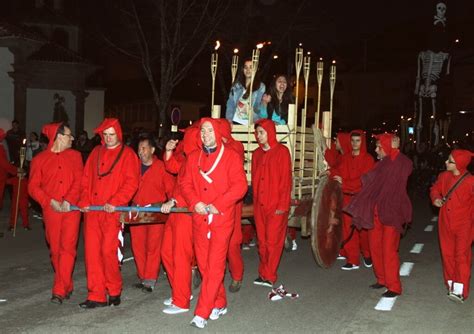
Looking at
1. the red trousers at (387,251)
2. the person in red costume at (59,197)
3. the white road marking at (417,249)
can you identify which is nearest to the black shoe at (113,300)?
the person in red costume at (59,197)

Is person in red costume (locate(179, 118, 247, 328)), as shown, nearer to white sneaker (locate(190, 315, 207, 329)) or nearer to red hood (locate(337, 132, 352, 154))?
white sneaker (locate(190, 315, 207, 329))

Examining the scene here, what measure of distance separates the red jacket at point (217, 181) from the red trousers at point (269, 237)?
1764mm

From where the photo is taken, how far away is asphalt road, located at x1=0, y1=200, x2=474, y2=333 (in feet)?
22.1

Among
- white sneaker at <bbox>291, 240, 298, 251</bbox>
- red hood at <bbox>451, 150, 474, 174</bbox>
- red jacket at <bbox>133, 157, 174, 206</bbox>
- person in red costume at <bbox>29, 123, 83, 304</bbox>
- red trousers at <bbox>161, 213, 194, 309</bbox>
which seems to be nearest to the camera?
red trousers at <bbox>161, 213, 194, 309</bbox>

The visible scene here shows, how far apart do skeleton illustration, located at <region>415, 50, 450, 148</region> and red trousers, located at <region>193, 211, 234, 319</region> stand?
2762 centimetres

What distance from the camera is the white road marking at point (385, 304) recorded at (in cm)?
773

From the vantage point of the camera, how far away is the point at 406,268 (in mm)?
10406

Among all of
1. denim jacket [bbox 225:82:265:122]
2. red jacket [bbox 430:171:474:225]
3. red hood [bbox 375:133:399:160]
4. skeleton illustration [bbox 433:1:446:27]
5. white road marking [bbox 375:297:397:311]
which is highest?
skeleton illustration [bbox 433:1:446:27]

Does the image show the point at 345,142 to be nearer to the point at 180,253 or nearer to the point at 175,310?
the point at 180,253

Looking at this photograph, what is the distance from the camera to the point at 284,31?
26.8 metres

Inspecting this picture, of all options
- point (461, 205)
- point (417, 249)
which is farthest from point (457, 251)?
point (417, 249)

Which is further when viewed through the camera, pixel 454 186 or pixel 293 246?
pixel 293 246

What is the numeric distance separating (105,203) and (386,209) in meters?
3.30

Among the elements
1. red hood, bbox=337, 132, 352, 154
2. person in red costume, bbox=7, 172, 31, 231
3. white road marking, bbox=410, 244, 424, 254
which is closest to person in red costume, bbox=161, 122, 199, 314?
red hood, bbox=337, 132, 352, 154
